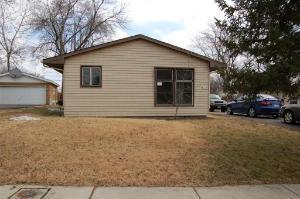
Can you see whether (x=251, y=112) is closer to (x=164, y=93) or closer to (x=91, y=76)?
(x=164, y=93)

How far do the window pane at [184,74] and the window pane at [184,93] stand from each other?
249 millimetres

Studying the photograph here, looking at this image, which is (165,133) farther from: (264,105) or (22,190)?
(264,105)

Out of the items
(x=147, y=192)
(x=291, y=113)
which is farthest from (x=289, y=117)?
(x=147, y=192)

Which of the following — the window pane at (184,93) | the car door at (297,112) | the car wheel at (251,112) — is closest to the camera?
the window pane at (184,93)

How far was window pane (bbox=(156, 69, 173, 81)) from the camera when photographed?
19.5 metres

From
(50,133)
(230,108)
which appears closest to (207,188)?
(50,133)

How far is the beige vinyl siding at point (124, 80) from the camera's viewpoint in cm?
1878

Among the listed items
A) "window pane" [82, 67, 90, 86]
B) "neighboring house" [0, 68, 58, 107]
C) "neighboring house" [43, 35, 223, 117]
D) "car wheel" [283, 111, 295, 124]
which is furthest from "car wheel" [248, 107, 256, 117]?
"neighboring house" [0, 68, 58, 107]

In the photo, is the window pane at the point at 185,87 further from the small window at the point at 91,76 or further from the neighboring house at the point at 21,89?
the neighboring house at the point at 21,89

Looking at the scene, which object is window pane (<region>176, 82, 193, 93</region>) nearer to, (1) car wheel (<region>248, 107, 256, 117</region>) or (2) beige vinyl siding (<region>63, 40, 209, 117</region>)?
(2) beige vinyl siding (<region>63, 40, 209, 117</region>)

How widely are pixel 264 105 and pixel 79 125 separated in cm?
1376

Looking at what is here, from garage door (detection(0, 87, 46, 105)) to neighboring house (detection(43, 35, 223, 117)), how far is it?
21.4m

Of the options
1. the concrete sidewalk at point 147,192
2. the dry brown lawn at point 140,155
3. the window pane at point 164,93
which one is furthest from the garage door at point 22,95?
the concrete sidewalk at point 147,192

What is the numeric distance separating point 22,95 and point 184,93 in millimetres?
24668
